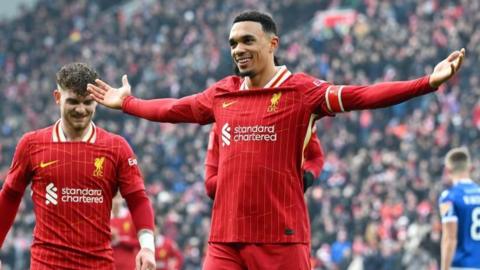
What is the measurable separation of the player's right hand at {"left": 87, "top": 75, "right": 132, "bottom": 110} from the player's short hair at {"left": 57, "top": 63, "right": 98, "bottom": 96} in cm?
9

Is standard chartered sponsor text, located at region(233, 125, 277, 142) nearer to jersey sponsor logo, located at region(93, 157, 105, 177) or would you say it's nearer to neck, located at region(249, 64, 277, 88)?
neck, located at region(249, 64, 277, 88)

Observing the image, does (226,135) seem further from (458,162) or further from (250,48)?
(458,162)

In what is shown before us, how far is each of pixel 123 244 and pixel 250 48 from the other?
200 inches

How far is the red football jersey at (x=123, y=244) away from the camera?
483 inches

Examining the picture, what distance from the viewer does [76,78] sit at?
7.95 m

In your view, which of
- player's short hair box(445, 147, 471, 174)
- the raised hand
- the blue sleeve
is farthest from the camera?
player's short hair box(445, 147, 471, 174)

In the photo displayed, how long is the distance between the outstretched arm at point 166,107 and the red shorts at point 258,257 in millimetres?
784

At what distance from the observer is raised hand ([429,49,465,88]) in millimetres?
6703

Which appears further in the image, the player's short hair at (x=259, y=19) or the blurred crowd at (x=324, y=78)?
the blurred crowd at (x=324, y=78)

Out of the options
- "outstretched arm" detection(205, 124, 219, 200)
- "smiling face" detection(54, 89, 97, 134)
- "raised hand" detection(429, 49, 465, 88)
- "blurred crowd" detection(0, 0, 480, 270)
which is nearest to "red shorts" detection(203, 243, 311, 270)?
"smiling face" detection(54, 89, 97, 134)

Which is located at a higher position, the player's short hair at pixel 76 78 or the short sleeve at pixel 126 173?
the player's short hair at pixel 76 78

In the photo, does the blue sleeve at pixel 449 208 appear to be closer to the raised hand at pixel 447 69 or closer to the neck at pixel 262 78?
the neck at pixel 262 78

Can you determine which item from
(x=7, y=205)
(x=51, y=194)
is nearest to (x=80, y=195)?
(x=51, y=194)

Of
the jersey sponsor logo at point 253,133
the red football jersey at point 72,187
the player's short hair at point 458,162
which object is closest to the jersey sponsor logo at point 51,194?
the red football jersey at point 72,187
